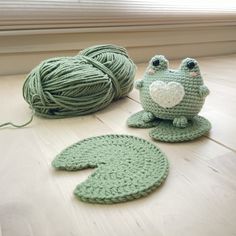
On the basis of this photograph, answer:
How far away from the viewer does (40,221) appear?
39cm

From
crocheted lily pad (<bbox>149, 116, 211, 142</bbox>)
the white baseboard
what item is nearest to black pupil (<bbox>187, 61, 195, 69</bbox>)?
crocheted lily pad (<bbox>149, 116, 211, 142</bbox>)

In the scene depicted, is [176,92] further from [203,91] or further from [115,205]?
[115,205]

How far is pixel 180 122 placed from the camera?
626 mm

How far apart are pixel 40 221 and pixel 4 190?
0.10 m

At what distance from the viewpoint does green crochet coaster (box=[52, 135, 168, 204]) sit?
434 millimetres

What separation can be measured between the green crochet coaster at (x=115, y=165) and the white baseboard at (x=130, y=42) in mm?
830

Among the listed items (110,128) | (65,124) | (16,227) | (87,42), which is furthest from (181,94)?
(87,42)

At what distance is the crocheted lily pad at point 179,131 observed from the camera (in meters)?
0.60

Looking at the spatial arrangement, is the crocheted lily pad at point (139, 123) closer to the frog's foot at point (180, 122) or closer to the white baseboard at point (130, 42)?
the frog's foot at point (180, 122)

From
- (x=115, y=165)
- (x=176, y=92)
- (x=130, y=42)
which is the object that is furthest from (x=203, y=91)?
(x=130, y=42)

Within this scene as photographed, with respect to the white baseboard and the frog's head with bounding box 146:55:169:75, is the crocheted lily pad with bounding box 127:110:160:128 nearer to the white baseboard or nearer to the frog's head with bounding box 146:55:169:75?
the frog's head with bounding box 146:55:169:75

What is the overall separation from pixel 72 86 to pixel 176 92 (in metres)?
0.26

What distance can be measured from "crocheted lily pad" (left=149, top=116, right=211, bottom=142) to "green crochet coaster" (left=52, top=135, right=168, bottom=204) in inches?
1.7

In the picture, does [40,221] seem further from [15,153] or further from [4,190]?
[15,153]
